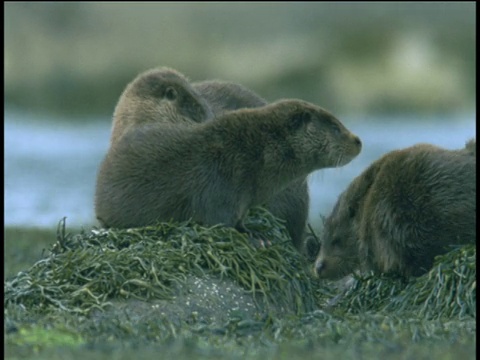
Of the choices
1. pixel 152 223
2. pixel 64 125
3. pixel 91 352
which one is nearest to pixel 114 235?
pixel 152 223

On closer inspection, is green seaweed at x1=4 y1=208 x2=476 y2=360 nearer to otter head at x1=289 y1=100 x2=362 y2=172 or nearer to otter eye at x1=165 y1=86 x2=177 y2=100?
otter head at x1=289 y1=100 x2=362 y2=172

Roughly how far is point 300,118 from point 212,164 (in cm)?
84

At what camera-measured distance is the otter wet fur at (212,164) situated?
11.3m

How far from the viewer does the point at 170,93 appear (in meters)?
12.8

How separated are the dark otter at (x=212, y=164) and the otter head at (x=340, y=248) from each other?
0.44 metres

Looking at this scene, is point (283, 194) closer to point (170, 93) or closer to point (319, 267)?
point (319, 267)

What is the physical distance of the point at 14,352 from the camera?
8836 millimetres

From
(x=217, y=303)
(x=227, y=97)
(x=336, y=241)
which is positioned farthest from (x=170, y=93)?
(x=217, y=303)

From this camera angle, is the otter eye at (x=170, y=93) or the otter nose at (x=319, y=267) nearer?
the otter nose at (x=319, y=267)

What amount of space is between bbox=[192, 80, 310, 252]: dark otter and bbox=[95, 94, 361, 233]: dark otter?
372 millimetres

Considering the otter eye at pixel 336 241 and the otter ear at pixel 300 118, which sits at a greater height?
the otter ear at pixel 300 118

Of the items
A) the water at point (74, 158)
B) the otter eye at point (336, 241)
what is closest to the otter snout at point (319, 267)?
the otter eye at point (336, 241)

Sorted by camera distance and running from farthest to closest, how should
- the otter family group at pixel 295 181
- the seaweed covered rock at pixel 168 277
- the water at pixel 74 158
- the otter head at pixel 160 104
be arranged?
1. the water at pixel 74 158
2. the otter head at pixel 160 104
3. the otter family group at pixel 295 181
4. the seaweed covered rock at pixel 168 277

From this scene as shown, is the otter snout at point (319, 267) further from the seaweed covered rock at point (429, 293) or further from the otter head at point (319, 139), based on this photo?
the otter head at point (319, 139)
